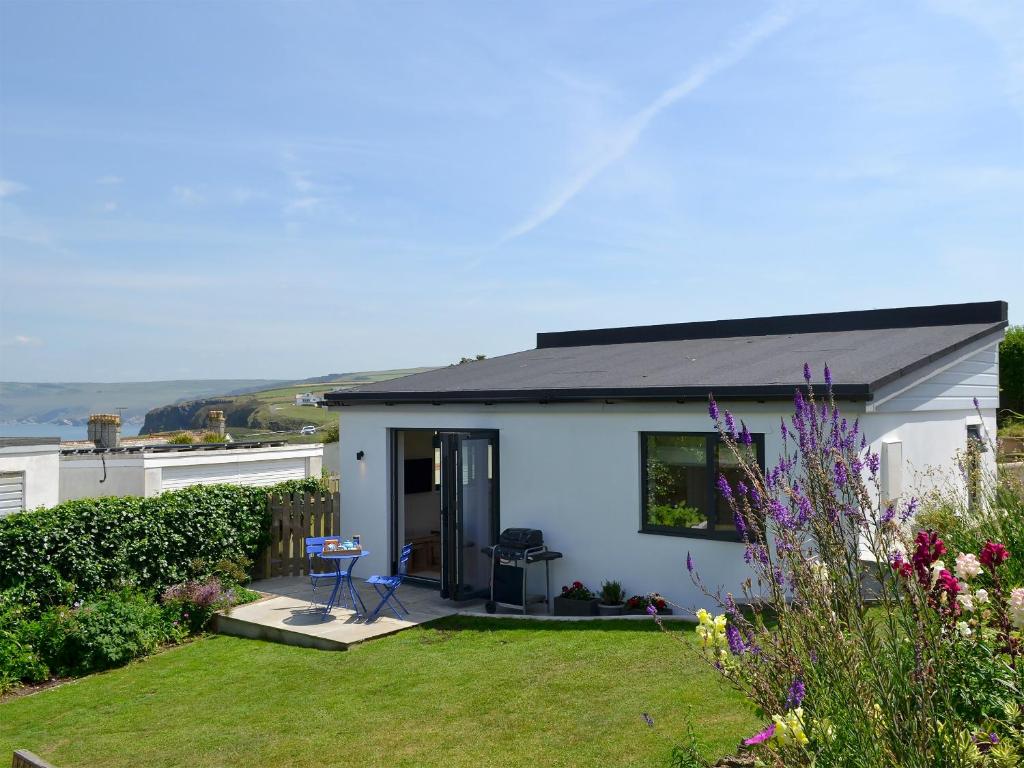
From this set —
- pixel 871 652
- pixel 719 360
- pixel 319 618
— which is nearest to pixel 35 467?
pixel 319 618

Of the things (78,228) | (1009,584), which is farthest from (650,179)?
(78,228)

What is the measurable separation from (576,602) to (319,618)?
11.6 ft

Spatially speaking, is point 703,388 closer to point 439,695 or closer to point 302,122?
point 439,695

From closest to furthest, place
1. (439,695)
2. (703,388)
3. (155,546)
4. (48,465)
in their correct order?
(439,695) → (703,388) → (155,546) → (48,465)

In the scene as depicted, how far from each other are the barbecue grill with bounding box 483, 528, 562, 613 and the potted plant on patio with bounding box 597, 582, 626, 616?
0.93 meters

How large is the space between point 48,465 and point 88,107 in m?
6.65

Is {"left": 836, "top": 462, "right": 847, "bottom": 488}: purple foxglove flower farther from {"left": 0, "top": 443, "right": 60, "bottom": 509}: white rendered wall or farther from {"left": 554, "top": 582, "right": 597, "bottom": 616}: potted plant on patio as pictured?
{"left": 0, "top": 443, "right": 60, "bottom": 509}: white rendered wall

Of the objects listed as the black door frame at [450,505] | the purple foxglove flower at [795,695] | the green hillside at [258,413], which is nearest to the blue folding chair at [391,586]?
the black door frame at [450,505]

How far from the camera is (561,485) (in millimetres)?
11445

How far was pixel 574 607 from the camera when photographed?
10.6 m

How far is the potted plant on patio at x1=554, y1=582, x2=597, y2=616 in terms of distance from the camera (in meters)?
10.5

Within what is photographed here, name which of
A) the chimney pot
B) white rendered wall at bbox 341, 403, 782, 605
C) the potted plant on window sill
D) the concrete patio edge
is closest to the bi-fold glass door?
white rendered wall at bbox 341, 403, 782, 605

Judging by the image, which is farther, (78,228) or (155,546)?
(78,228)

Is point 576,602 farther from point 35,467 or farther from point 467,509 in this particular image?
point 35,467
